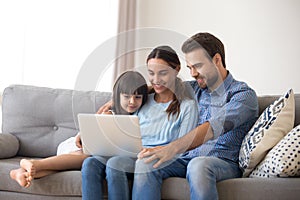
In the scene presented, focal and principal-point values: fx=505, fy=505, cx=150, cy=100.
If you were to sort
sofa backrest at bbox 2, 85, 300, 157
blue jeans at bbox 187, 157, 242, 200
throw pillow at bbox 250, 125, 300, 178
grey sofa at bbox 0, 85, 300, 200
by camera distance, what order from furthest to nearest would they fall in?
sofa backrest at bbox 2, 85, 300, 157 < grey sofa at bbox 0, 85, 300, 200 < throw pillow at bbox 250, 125, 300, 178 < blue jeans at bbox 187, 157, 242, 200

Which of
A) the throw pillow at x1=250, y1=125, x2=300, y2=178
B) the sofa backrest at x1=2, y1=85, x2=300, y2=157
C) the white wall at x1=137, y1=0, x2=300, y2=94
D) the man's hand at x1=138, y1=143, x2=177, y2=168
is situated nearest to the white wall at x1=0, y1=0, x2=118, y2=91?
the white wall at x1=137, y1=0, x2=300, y2=94

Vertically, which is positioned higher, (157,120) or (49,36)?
(49,36)

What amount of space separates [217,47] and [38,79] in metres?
1.67

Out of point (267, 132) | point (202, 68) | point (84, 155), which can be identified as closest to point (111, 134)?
point (84, 155)

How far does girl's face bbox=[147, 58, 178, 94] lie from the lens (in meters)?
1.95

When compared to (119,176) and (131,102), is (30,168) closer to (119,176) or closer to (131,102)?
(119,176)

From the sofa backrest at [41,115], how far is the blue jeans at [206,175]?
808mm

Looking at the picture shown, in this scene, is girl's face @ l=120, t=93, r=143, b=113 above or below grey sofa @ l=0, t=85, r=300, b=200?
above

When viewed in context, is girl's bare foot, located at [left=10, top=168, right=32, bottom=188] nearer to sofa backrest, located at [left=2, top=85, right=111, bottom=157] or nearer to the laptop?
the laptop

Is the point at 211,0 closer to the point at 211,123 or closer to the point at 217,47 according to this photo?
the point at 217,47

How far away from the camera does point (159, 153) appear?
1951 mm

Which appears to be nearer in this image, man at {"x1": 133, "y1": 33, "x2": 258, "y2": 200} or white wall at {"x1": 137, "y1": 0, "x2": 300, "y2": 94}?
man at {"x1": 133, "y1": 33, "x2": 258, "y2": 200}

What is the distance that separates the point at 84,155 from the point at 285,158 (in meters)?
0.85

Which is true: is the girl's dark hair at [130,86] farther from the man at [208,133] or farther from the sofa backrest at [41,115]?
the sofa backrest at [41,115]
